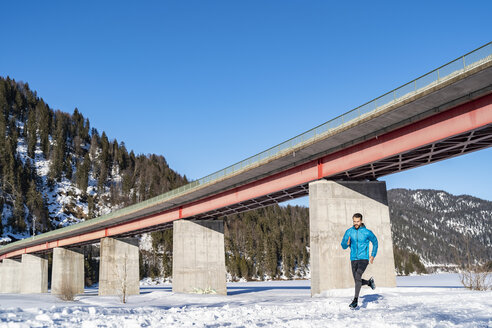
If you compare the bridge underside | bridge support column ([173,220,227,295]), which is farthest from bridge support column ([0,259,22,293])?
the bridge underside

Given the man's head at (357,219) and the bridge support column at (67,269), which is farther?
the bridge support column at (67,269)

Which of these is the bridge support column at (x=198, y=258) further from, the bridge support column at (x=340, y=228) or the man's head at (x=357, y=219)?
the man's head at (x=357, y=219)

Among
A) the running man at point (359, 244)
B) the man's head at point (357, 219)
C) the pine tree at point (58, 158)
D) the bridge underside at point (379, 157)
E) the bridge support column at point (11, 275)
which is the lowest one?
the bridge support column at point (11, 275)

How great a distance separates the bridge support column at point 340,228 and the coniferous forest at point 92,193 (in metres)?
90.0

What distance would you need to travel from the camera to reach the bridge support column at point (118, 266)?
50.6 metres

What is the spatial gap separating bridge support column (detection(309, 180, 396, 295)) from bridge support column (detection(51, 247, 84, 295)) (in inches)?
1851

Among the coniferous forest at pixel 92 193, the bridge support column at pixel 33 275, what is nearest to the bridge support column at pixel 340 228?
the bridge support column at pixel 33 275

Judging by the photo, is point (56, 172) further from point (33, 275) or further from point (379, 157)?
point (379, 157)

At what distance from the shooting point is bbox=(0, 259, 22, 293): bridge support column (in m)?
78.8

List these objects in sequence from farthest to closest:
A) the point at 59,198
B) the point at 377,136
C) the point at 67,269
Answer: the point at 59,198 < the point at 67,269 < the point at 377,136

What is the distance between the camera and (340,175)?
26125 mm

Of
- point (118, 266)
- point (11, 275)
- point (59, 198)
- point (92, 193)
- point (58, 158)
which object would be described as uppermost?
point (58, 158)

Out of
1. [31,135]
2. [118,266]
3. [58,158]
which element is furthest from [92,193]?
[118,266]

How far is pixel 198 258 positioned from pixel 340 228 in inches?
739
